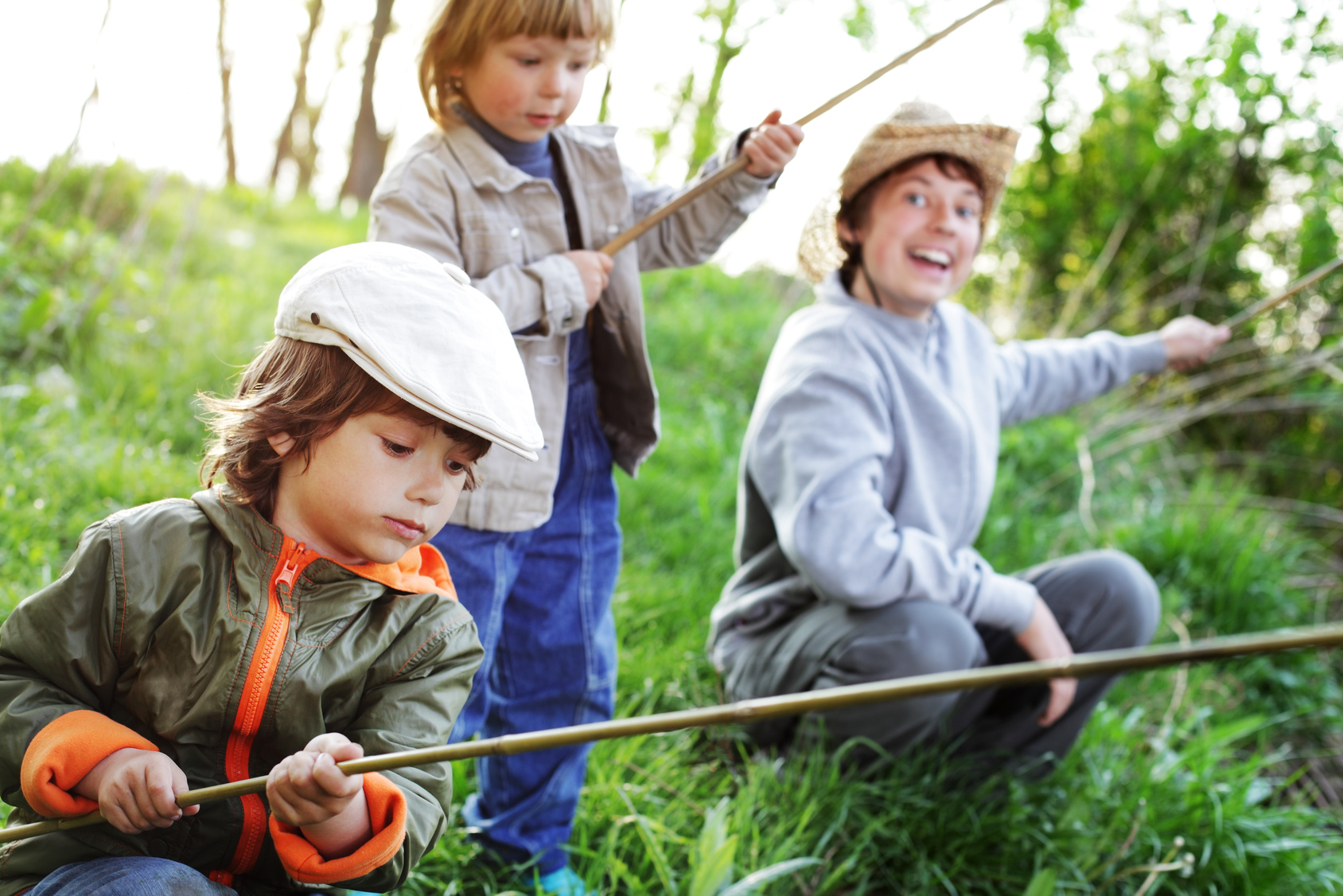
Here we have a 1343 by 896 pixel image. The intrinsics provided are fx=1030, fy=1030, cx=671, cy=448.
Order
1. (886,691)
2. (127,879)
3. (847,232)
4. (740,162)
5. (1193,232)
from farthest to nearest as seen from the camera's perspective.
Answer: (1193,232), (847,232), (740,162), (127,879), (886,691)

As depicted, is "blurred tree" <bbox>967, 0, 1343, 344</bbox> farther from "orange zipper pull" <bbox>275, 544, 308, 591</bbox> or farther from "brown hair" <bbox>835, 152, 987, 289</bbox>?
"orange zipper pull" <bbox>275, 544, 308, 591</bbox>

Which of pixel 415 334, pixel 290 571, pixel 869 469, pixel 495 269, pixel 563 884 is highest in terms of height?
pixel 495 269

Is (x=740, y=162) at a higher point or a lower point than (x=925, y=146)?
lower

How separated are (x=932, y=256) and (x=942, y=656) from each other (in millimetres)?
917

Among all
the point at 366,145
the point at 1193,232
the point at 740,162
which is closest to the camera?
the point at 740,162

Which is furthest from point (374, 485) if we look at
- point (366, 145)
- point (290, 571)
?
point (366, 145)

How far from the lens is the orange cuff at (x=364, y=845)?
1135 mm

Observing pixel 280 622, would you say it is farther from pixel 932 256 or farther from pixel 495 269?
pixel 932 256

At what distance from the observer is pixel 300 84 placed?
1559 cm

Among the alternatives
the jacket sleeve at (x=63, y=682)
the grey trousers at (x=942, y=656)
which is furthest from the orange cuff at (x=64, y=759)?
the grey trousers at (x=942, y=656)

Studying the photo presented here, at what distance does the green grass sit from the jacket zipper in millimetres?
591

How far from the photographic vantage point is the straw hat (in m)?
2.41

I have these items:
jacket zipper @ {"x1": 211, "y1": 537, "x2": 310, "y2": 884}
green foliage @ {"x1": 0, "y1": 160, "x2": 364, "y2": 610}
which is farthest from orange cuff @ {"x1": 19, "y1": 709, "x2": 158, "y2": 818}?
green foliage @ {"x1": 0, "y1": 160, "x2": 364, "y2": 610}

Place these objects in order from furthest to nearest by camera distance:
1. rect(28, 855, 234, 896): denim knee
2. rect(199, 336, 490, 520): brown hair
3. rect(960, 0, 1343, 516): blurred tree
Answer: rect(960, 0, 1343, 516): blurred tree, rect(199, 336, 490, 520): brown hair, rect(28, 855, 234, 896): denim knee
